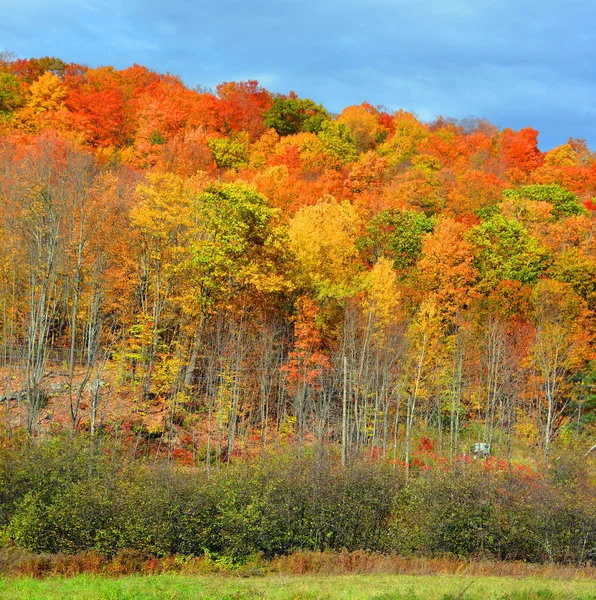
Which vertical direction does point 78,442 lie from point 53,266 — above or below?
below

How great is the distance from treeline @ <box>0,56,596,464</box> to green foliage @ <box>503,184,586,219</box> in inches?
168

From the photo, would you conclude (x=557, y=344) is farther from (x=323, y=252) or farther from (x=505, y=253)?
(x=323, y=252)

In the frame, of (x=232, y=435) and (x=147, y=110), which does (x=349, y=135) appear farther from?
(x=232, y=435)

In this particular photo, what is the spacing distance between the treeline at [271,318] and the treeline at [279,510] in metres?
4.58

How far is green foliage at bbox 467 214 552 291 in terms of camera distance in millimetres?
42156

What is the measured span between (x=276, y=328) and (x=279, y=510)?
51.1 feet

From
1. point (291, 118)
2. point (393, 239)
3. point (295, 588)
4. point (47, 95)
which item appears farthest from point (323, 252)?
point (291, 118)

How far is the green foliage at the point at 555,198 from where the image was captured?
2057 inches

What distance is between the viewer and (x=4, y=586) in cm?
1535

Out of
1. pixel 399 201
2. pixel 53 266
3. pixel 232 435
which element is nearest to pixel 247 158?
pixel 399 201

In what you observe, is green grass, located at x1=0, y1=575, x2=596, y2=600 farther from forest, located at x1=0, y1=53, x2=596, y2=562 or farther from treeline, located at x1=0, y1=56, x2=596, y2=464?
treeline, located at x1=0, y1=56, x2=596, y2=464

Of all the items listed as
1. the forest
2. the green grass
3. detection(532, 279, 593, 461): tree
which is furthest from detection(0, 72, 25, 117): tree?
the green grass

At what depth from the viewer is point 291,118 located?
83812mm

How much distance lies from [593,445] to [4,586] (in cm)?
2561
